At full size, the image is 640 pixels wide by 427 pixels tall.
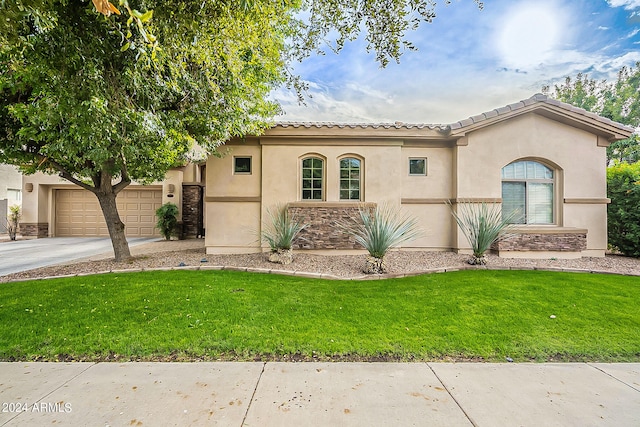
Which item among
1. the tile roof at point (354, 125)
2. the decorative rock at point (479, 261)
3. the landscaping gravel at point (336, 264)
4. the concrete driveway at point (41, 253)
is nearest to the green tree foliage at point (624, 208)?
the landscaping gravel at point (336, 264)

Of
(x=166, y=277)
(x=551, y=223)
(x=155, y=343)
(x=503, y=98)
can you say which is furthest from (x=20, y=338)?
(x=503, y=98)

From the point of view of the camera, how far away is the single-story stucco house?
8555 millimetres

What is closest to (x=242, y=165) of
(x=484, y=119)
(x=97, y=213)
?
(x=484, y=119)

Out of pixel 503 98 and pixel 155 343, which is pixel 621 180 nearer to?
pixel 503 98

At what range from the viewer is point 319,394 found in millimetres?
2594

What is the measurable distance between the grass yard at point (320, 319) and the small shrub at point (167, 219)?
24.1 feet

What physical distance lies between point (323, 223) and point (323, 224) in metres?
0.03

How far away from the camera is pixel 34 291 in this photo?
5.18 metres

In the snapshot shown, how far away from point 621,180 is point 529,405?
1024cm

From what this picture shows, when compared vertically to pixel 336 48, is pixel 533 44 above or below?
above

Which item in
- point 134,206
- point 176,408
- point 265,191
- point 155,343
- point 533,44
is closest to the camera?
point 176,408

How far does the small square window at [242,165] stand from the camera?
909cm

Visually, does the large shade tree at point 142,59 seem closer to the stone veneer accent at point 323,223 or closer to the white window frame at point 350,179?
the stone veneer accent at point 323,223

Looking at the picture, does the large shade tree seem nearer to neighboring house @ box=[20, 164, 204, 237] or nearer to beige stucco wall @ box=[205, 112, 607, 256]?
beige stucco wall @ box=[205, 112, 607, 256]
